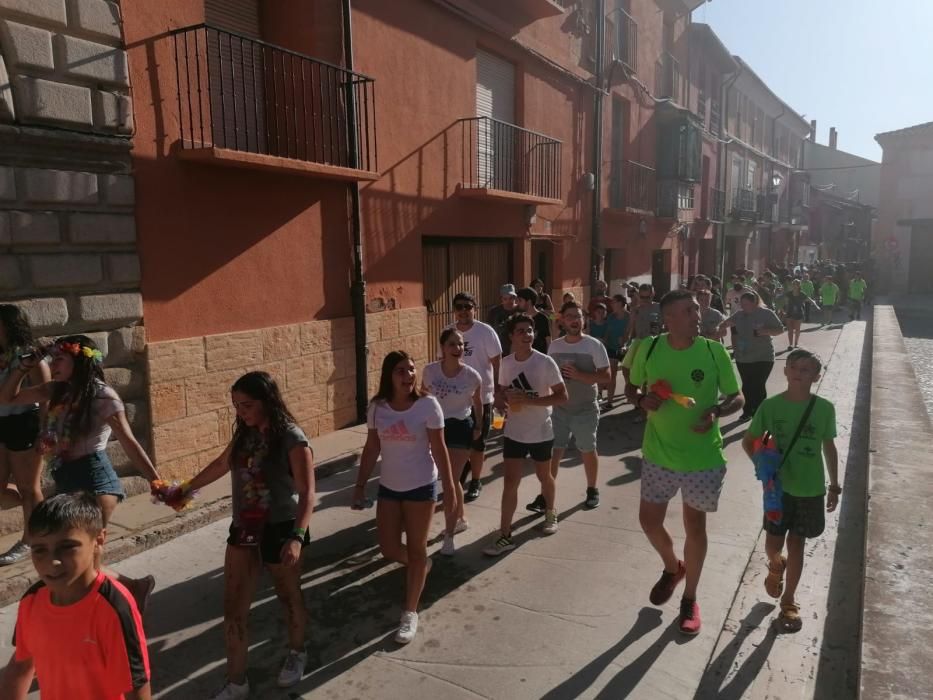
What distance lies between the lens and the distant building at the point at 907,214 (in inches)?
1262

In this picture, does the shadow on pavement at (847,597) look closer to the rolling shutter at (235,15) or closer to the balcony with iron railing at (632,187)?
the rolling shutter at (235,15)

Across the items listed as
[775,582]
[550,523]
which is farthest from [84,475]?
[775,582]

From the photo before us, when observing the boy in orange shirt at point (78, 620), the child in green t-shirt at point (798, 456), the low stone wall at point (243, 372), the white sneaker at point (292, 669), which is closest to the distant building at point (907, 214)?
the low stone wall at point (243, 372)

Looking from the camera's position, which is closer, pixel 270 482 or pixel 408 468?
pixel 270 482

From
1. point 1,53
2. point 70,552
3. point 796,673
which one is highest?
point 1,53

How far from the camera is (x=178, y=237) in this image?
6.20 metres

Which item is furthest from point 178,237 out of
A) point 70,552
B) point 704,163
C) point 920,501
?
point 704,163

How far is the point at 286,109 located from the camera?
761 cm

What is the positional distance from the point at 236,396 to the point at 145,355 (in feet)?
10.4

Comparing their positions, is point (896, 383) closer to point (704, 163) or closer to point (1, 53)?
point (1, 53)

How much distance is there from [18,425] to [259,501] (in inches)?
90.9

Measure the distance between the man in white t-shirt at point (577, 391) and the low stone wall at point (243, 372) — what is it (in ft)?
10.1

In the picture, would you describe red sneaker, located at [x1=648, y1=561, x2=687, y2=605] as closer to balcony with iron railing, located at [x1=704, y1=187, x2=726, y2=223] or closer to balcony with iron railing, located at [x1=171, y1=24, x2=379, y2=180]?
balcony with iron railing, located at [x1=171, y1=24, x2=379, y2=180]

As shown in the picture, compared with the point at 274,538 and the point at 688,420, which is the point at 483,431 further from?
the point at 274,538
